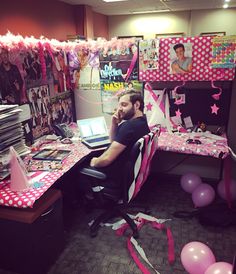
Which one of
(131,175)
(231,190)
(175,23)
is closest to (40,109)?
(131,175)

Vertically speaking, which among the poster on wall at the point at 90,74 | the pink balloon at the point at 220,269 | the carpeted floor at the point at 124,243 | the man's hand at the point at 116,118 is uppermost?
the poster on wall at the point at 90,74

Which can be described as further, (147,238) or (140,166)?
(147,238)

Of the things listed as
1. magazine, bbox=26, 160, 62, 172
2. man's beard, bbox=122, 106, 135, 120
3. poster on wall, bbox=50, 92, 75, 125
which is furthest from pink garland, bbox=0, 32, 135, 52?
magazine, bbox=26, 160, 62, 172

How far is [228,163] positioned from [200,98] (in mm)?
676

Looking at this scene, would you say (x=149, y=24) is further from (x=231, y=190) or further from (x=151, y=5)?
(x=231, y=190)

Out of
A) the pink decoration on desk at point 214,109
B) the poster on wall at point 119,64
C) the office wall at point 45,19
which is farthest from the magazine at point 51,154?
the office wall at point 45,19

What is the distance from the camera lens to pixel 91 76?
282 centimetres

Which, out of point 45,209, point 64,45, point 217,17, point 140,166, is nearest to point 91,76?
point 64,45

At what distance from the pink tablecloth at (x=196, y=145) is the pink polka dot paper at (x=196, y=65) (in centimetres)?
55

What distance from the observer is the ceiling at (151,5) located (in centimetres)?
656

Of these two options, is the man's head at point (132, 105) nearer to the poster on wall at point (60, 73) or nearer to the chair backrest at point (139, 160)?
the chair backrest at point (139, 160)

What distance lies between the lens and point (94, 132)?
2559mm

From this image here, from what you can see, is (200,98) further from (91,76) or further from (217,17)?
(217,17)

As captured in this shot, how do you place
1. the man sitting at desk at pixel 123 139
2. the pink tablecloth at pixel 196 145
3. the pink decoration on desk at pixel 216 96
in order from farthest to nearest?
the pink decoration on desk at pixel 216 96 → the pink tablecloth at pixel 196 145 → the man sitting at desk at pixel 123 139
